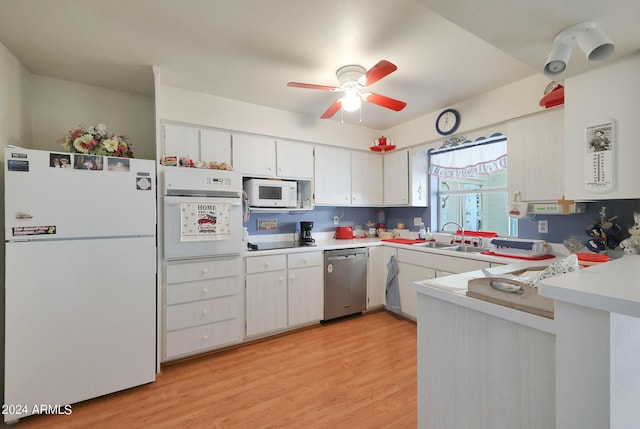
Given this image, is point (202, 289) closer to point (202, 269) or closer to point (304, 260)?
point (202, 269)

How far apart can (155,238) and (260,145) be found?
149 centimetres

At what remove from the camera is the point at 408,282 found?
3137mm

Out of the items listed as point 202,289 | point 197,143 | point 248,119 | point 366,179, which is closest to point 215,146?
point 197,143

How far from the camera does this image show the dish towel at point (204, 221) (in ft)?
7.59

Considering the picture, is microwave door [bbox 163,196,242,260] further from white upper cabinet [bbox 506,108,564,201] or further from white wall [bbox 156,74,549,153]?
white upper cabinet [bbox 506,108,564,201]

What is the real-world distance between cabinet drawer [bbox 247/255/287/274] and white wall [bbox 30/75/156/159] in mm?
1591

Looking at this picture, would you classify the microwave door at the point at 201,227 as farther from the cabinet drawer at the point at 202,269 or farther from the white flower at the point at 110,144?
the white flower at the point at 110,144

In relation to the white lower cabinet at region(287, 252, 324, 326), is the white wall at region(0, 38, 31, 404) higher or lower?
higher

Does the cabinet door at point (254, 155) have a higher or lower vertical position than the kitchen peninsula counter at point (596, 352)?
higher

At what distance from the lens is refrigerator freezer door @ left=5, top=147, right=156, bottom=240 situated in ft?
5.65

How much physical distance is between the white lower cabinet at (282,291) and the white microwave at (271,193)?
0.61 metres

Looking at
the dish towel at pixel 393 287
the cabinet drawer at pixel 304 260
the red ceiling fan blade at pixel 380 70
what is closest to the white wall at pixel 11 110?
the cabinet drawer at pixel 304 260

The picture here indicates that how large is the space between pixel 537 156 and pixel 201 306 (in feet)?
10.5

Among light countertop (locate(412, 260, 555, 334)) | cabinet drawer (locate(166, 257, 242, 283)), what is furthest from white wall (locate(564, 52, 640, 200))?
cabinet drawer (locate(166, 257, 242, 283))
